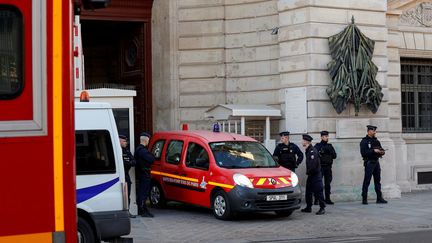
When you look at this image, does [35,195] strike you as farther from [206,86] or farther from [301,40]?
[206,86]

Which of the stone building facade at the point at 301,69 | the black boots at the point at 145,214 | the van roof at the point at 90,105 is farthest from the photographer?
the stone building facade at the point at 301,69

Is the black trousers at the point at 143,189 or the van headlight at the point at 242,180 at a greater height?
the van headlight at the point at 242,180

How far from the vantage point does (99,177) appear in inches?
380

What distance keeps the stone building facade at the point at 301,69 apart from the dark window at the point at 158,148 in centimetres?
340

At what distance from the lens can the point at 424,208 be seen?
1638 centimetres

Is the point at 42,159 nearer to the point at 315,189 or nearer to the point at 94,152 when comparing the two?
the point at 94,152

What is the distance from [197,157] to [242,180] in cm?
155

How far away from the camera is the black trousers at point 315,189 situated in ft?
49.7

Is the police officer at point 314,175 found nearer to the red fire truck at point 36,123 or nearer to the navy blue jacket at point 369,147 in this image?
the navy blue jacket at point 369,147

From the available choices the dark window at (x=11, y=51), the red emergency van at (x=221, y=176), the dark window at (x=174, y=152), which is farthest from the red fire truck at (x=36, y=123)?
the dark window at (x=174, y=152)

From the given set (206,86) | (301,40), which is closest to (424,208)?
(301,40)

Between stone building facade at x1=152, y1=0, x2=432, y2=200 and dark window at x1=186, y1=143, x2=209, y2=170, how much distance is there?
147 inches

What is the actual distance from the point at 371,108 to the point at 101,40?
413 inches

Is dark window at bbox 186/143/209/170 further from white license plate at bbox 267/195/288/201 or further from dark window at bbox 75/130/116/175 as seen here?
dark window at bbox 75/130/116/175
